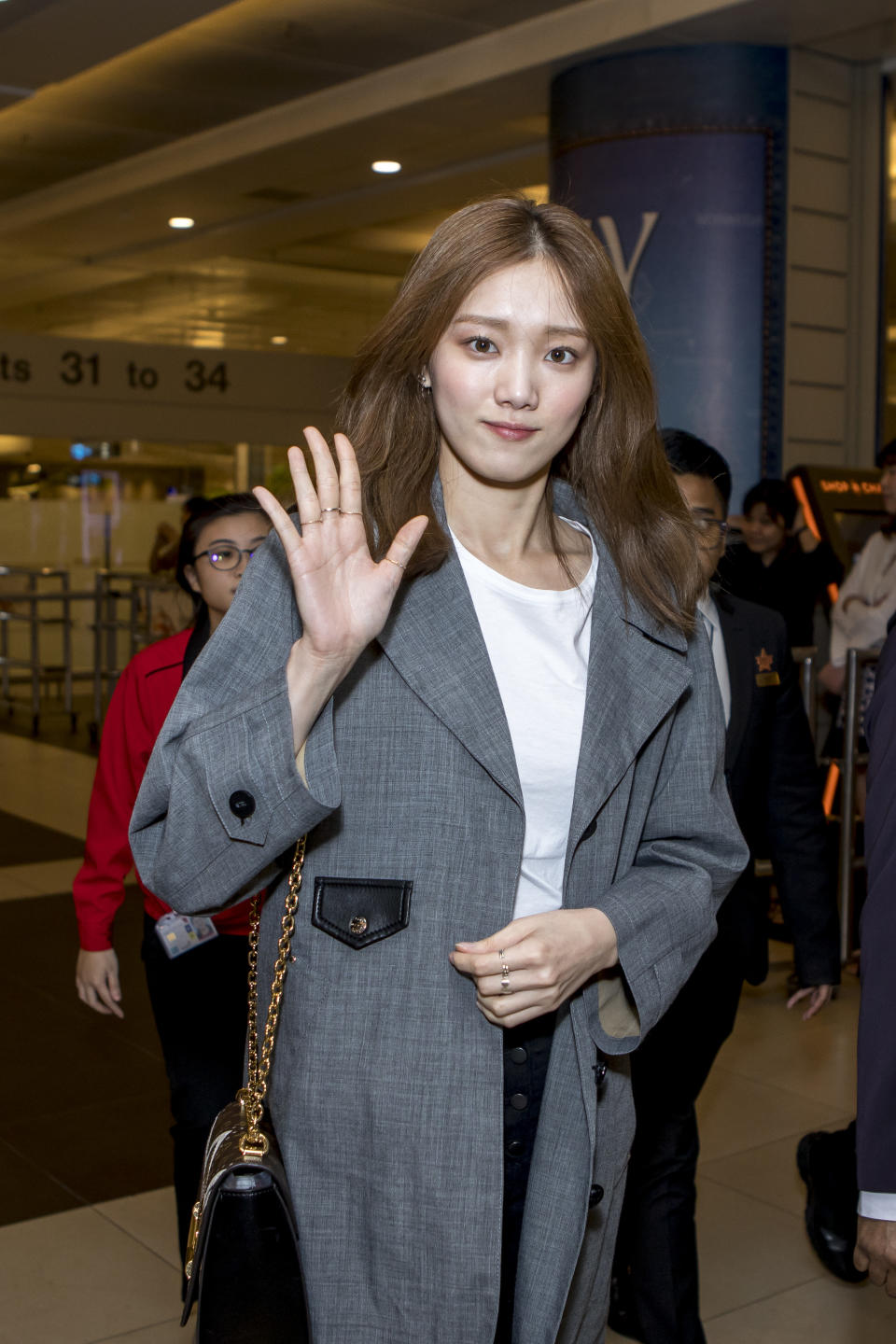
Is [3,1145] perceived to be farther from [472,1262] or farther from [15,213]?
[15,213]

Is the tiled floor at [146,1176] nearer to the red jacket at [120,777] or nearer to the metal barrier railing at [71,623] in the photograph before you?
the red jacket at [120,777]

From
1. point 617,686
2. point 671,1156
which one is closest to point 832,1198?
point 671,1156

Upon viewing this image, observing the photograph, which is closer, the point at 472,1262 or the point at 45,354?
the point at 472,1262

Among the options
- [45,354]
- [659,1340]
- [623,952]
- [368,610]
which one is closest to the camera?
[368,610]

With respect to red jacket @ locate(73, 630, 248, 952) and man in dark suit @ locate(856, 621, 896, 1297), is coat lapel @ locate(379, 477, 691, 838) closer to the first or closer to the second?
man in dark suit @ locate(856, 621, 896, 1297)


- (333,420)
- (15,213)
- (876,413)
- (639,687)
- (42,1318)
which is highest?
(15,213)

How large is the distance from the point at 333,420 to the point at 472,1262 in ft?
2.85

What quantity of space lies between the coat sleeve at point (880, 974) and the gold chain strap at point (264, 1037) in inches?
21.1

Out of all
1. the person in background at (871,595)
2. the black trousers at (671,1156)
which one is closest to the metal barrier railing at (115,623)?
the person in background at (871,595)

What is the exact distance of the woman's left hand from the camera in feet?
4.32

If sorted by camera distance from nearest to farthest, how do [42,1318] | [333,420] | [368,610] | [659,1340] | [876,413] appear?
[368,610] < [333,420] < [659,1340] < [42,1318] < [876,413]

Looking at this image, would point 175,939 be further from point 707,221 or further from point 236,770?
point 707,221

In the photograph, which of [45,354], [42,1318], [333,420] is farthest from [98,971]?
[45,354]

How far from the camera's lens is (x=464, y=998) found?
1.36 metres
